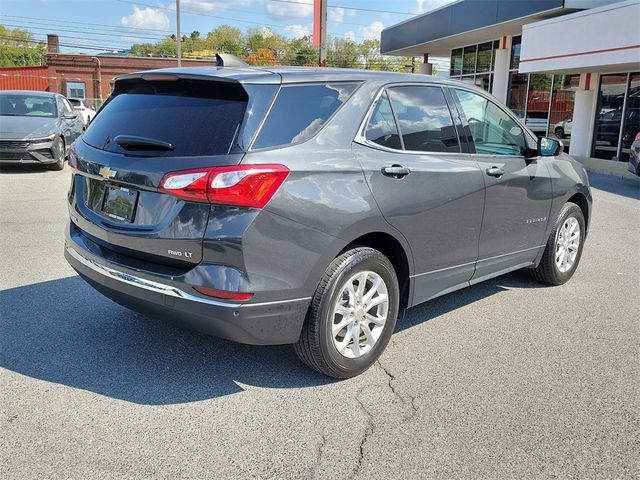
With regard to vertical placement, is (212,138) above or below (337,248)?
above

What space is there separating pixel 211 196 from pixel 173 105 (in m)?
0.78

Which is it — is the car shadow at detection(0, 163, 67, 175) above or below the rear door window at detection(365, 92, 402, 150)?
below

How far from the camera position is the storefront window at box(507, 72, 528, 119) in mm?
21469

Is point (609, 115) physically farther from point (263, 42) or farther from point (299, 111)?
point (263, 42)

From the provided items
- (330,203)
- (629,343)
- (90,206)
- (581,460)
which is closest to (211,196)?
(330,203)

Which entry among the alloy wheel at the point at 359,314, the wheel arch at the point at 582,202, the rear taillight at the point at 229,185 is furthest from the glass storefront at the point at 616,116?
the rear taillight at the point at 229,185

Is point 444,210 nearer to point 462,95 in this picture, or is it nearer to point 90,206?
point 462,95

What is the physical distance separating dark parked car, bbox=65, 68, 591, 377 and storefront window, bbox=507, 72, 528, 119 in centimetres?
1873

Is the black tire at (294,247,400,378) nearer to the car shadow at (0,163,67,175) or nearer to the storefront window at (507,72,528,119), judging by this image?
the car shadow at (0,163,67,175)

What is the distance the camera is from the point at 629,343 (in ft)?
14.0

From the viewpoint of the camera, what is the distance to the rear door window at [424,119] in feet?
12.8

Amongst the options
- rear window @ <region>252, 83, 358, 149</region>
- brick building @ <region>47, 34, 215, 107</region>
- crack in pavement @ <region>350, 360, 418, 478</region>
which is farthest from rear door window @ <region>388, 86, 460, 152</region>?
brick building @ <region>47, 34, 215, 107</region>

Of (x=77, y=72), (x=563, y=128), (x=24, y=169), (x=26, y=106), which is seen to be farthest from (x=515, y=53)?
(x=77, y=72)

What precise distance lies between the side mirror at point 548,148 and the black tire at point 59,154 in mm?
10395
